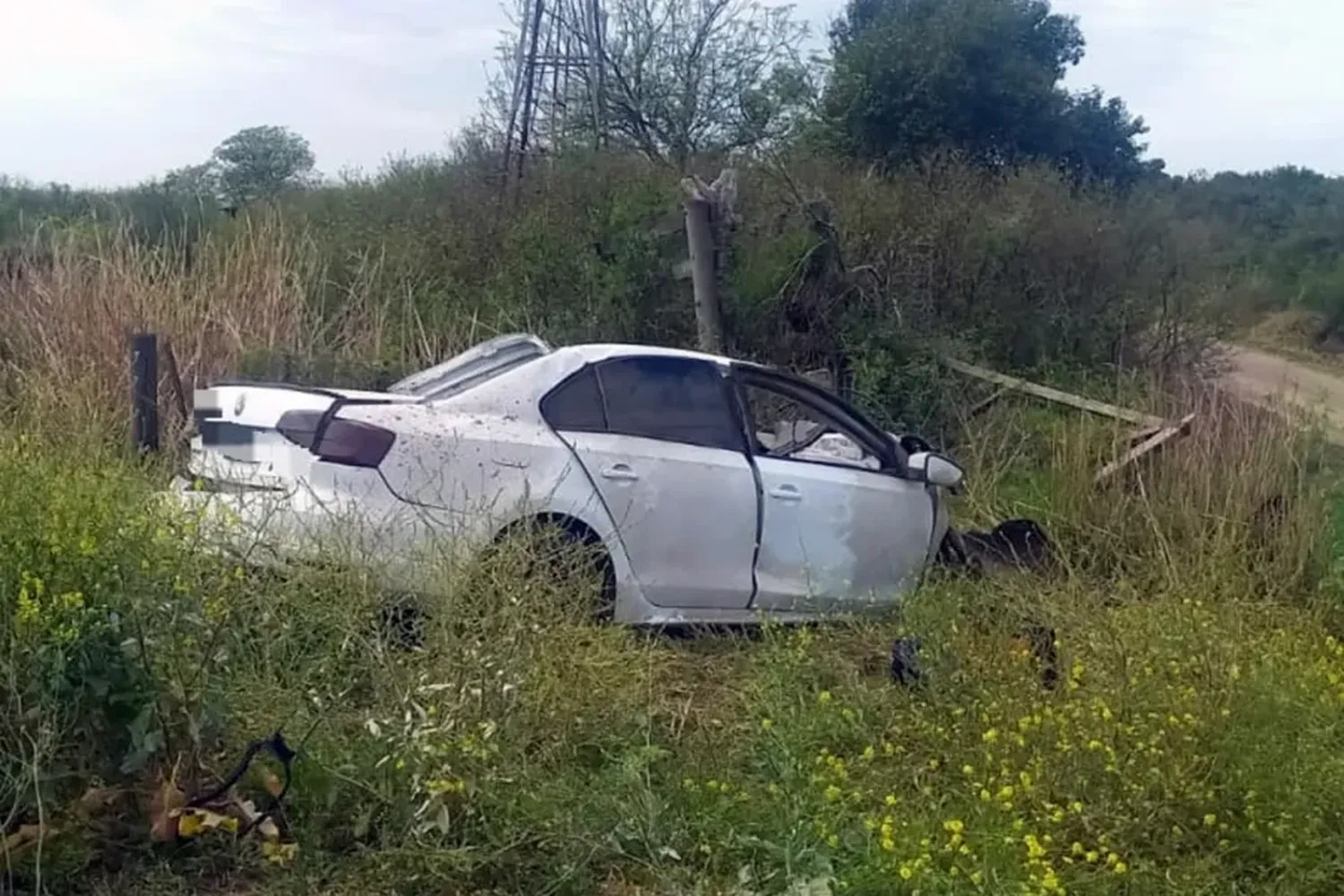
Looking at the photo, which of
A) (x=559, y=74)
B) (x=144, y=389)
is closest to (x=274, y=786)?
(x=144, y=389)

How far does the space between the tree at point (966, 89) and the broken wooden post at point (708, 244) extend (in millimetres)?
6932

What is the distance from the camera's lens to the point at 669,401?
673 centimetres

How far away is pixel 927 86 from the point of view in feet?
59.9

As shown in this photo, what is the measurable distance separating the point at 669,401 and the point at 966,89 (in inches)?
522

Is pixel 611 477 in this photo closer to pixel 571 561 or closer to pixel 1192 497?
pixel 571 561

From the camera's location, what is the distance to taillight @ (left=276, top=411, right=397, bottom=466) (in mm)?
5883

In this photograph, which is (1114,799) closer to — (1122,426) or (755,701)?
(755,701)

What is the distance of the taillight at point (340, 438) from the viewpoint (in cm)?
588

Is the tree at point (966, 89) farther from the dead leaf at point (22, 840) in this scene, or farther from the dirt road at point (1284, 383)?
the dead leaf at point (22, 840)

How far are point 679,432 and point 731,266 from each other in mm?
4966

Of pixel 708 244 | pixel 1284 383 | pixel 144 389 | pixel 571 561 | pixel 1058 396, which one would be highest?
pixel 708 244

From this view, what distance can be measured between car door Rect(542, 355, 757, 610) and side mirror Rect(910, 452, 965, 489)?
3.41ft

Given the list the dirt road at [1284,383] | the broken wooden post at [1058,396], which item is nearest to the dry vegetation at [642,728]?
the broken wooden post at [1058,396]

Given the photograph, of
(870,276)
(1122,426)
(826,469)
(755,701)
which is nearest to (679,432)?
(826,469)
